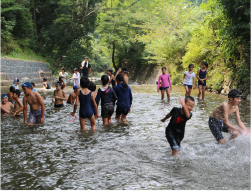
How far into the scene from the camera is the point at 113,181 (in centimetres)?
415

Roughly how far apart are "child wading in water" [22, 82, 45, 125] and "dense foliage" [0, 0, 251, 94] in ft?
31.9

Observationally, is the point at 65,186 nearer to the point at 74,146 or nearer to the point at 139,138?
the point at 74,146

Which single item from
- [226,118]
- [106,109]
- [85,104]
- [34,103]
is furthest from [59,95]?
[226,118]

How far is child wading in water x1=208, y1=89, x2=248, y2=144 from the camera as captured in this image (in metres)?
5.30

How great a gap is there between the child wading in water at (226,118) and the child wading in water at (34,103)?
4426 mm

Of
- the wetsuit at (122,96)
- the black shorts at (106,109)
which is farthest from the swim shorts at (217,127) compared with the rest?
the black shorts at (106,109)

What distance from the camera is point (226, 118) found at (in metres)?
5.37

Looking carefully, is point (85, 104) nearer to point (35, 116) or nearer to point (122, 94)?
point (122, 94)

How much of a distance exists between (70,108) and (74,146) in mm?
5625

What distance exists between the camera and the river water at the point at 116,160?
13.3 feet

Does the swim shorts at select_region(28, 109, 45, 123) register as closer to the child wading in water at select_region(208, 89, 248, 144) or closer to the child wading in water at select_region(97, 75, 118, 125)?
the child wading in water at select_region(97, 75, 118, 125)

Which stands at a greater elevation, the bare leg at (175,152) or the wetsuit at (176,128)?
the wetsuit at (176,128)

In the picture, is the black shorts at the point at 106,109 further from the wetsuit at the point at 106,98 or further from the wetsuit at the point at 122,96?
the wetsuit at the point at 122,96

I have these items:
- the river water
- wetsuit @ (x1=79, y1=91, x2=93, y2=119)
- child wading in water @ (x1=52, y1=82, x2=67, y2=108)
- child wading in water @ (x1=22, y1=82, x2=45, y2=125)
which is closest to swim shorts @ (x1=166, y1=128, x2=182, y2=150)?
the river water
